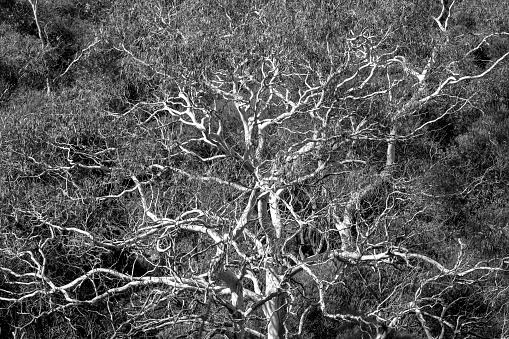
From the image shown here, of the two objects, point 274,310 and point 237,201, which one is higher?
point 237,201

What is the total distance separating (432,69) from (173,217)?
4651mm

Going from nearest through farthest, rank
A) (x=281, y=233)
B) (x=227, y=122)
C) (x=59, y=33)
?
(x=281, y=233) → (x=227, y=122) → (x=59, y=33)

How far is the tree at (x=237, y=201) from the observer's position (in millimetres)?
8320

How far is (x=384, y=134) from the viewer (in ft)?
35.0

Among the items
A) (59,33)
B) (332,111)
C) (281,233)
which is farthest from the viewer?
(59,33)

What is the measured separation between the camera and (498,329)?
10.6m

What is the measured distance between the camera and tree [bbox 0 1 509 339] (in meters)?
8.32

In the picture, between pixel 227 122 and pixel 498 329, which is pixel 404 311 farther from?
pixel 227 122

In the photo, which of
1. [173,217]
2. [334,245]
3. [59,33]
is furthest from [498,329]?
[59,33]

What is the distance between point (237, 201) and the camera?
8.35m

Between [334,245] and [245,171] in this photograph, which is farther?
[334,245]

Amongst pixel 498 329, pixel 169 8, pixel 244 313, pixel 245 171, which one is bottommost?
pixel 498 329

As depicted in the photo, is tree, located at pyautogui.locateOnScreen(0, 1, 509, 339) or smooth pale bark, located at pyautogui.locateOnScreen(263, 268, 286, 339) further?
tree, located at pyautogui.locateOnScreen(0, 1, 509, 339)

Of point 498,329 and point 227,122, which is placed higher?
point 227,122
